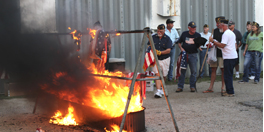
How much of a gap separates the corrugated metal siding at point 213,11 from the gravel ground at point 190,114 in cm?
392

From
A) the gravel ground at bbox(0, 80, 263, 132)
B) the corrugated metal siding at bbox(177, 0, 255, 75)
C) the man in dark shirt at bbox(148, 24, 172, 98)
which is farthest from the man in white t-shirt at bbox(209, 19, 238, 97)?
the corrugated metal siding at bbox(177, 0, 255, 75)

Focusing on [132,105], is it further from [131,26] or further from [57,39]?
[131,26]

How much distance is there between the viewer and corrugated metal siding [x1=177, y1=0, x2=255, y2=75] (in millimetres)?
10539

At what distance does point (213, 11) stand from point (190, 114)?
6.54m

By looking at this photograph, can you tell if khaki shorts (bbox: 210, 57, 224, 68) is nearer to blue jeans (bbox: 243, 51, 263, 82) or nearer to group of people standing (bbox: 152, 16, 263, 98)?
group of people standing (bbox: 152, 16, 263, 98)

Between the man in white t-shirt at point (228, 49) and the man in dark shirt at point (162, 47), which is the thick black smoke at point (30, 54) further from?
the man in white t-shirt at point (228, 49)

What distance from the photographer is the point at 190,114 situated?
17.8 feet

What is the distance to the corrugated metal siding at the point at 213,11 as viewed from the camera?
34.6 ft

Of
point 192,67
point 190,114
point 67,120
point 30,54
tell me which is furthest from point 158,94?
point 30,54

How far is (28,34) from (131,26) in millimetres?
4816

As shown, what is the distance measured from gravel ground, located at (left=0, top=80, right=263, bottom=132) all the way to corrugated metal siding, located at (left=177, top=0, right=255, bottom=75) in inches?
154

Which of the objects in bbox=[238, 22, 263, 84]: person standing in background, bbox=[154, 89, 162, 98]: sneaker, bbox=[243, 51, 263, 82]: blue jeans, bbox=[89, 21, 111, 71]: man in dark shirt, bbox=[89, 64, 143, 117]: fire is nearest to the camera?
bbox=[89, 64, 143, 117]: fire

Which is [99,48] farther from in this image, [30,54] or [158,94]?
[158,94]

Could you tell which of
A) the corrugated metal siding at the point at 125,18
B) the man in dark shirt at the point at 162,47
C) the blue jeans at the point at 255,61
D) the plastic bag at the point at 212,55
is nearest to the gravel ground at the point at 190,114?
the man in dark shirt at the point at 162,47
